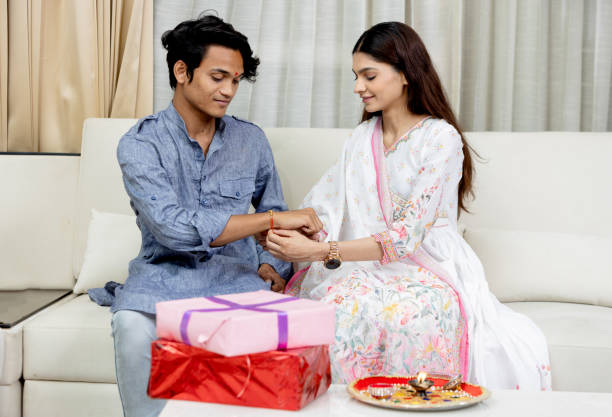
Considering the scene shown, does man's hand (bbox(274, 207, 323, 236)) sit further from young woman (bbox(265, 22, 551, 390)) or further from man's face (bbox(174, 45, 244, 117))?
man's face (bbox(174, 45, 244, 117))

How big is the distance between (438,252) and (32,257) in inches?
56.4

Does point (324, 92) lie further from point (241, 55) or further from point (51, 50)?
point (51, 50)

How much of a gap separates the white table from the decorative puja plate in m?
0.01

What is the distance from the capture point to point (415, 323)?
5.45 feet

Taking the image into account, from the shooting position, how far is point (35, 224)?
94.3 inches

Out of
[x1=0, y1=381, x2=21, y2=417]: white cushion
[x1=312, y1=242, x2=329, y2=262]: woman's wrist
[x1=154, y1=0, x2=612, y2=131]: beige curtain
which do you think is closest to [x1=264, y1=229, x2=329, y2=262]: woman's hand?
[x1=312, y1=242, x2=329, y2=262]: woman's wrist

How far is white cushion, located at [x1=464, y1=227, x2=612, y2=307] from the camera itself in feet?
6.81

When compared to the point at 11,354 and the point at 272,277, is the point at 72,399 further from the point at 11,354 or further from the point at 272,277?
the point at 272,277

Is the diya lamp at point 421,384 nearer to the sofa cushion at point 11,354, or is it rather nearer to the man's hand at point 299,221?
the man's hand at point 299,221

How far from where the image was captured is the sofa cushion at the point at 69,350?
186cm


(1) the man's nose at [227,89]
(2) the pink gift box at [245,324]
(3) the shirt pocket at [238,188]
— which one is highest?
(1) the man's nose at [227,89]

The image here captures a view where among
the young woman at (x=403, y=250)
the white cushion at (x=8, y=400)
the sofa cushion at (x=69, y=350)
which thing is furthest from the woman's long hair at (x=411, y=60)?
the white cushion at (x=8, y=400)

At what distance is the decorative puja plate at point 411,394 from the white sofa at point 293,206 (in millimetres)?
674

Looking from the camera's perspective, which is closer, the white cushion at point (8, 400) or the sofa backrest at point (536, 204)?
the white cushion at point (8, 400)
